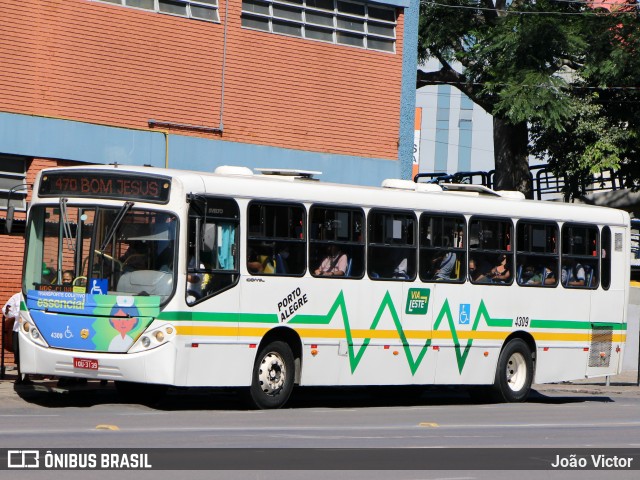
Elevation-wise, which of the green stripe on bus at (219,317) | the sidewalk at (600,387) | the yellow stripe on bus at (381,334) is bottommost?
the sidewalk at (600,387)

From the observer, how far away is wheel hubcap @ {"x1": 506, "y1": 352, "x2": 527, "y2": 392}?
21531 millimetres

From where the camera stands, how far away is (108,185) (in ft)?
55.8

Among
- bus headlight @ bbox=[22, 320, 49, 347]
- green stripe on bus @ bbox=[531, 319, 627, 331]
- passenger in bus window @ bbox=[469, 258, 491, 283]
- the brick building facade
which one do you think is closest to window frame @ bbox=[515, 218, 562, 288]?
green stripe on bus @ bbox=[531, 319, 627, 331]

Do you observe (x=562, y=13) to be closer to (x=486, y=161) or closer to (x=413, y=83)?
(x=413, y=83)

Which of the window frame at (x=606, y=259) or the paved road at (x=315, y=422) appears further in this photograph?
the window frame at (x=606, y=259)

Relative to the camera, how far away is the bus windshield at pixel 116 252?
16.6 m

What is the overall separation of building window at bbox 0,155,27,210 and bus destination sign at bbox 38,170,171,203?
20.3 ft

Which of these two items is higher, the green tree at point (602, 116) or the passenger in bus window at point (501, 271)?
Answer: the green tree at point (602, 116)

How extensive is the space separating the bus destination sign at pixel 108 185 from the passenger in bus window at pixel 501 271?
6.16 meters

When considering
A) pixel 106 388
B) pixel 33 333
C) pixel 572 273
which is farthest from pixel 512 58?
pixel 33 333

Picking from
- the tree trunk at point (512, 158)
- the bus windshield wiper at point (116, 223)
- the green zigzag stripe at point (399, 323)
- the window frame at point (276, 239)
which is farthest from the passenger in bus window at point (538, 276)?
the tree trunk at point (512, 158)

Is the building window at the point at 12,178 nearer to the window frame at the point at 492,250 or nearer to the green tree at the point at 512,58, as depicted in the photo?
the window frame at the point at 492,250

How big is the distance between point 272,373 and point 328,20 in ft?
38.9

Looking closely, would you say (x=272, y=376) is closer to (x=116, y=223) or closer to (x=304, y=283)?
(x=304, y=283)
